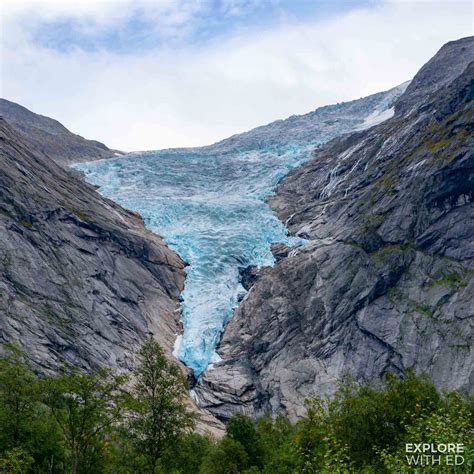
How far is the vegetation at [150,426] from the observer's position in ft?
85.0

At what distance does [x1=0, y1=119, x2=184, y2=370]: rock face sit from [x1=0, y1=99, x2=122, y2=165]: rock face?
166ft

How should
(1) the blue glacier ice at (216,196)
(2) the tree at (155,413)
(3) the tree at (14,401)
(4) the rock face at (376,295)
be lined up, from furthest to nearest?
(1) the blue glacier ice at (216,196), (4) the rock face at (376,295), (2) the tree at (155,413), (3) the tree at (14,401)

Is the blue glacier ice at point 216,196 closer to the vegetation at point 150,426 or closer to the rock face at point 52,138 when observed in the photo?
the rock face at point 52,138

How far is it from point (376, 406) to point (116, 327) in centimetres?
3498

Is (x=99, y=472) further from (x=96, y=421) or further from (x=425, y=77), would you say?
(x=425, y=77)

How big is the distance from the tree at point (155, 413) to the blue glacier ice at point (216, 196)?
33.1 meters

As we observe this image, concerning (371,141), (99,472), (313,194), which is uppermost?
(371,141)

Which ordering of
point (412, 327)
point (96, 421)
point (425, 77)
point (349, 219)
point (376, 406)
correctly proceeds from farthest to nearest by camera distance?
point (425, 77) → point (349, 219) → point (412, 327) → point (376, 406) → point (96, 421)

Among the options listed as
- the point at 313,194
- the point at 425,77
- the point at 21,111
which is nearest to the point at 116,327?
the point at 313,194

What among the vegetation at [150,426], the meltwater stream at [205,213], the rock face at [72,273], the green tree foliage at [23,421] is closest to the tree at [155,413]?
the vegetation at [150,426]

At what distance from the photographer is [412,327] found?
184 feet

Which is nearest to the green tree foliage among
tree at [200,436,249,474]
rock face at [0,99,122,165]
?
tree at [200,436,249,474]

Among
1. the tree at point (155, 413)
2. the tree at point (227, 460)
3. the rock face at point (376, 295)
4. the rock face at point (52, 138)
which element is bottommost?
the tree at point (227, 460)

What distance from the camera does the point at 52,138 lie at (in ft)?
465
